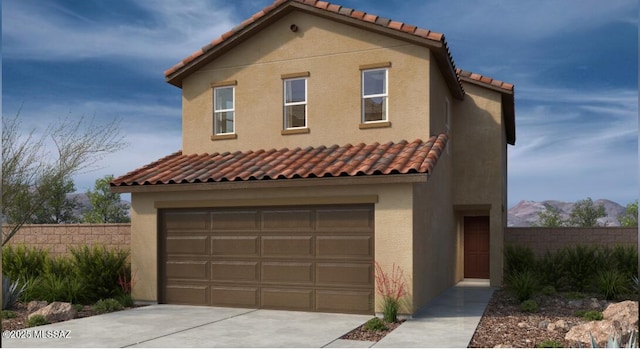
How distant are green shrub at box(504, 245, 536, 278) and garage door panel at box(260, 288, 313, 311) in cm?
783

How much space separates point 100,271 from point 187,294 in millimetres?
2553

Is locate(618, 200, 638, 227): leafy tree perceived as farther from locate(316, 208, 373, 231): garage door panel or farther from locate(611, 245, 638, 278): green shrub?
locate(316, 208, 373, 231): garage door panel

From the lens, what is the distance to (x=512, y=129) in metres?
24.2

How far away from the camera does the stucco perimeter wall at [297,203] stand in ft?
43.1

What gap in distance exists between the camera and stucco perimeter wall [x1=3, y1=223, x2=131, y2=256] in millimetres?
18203

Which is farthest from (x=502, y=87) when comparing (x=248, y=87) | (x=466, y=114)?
(x=248, y=87)

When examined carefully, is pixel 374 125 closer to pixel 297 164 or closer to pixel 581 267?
pixel 297 164

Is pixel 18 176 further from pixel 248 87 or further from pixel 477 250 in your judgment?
pixel 477 250

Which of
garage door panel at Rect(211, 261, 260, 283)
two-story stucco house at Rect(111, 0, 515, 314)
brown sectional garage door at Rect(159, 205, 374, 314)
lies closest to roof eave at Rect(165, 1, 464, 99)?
two-story stucco house at Rect(111, 0, 515, 314)

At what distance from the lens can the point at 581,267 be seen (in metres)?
18.4

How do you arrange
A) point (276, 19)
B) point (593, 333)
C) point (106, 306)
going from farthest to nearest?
point (276, 19), point (106, 306), point (593, 333)

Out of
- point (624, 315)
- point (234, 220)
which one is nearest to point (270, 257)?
point (234, 220)

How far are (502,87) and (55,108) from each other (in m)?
14.3

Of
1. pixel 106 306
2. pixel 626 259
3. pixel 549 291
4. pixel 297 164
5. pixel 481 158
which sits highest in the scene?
pixel 481 158
